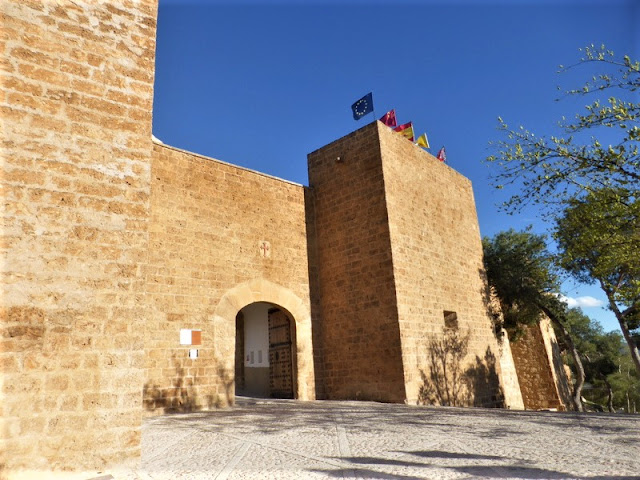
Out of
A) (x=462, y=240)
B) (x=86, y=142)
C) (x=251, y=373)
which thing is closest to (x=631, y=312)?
(x=462, y=240)

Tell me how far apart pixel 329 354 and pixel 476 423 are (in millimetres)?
4618

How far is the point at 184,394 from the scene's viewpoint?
290 inches

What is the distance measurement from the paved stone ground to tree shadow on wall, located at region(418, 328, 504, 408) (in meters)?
3.02

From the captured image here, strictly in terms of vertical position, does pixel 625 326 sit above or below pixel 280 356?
above

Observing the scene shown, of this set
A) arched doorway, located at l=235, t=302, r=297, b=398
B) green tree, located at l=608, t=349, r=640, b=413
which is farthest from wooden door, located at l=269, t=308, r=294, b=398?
green tree, located at l=608, t=349, r=640, b=413

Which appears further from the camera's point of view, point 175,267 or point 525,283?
point 525,283

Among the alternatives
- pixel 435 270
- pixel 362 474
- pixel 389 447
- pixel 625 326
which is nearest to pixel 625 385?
pixel 625 326

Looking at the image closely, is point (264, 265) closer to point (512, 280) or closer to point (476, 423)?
point (476, 423)

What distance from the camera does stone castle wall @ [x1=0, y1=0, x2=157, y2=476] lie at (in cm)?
305

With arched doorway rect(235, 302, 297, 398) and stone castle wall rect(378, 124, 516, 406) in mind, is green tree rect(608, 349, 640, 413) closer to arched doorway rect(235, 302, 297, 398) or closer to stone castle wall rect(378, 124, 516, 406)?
stone castle wall rect(378, 124, 516, 406)

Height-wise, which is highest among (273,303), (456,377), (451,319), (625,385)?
(273,303)

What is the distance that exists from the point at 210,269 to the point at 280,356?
282 cm

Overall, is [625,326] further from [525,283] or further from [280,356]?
[280,356]

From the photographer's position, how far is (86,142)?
3.62m
